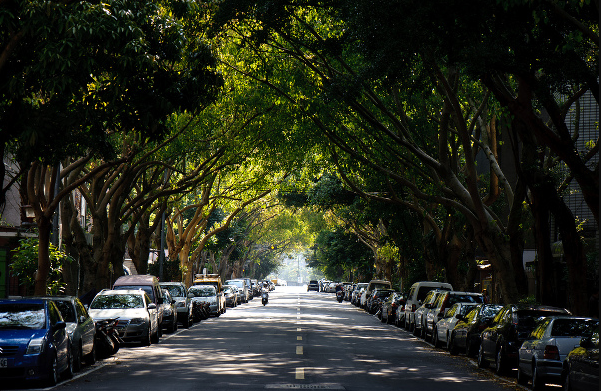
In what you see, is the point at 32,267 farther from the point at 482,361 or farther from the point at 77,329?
the point at 482,361

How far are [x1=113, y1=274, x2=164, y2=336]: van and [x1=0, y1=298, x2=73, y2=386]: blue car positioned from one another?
8995mm

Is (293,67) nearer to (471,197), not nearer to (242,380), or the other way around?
(471,197)

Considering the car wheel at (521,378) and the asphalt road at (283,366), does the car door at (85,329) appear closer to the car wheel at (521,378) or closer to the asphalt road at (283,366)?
the asphalt road at (283,366)

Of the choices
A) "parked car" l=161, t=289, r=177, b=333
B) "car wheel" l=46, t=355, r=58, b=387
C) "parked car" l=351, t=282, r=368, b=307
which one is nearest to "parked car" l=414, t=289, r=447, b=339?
"parked car" l=161, t=289, r=177, b=333

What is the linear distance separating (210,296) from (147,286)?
12702 millimetres

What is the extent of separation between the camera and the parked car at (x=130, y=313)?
20938mm

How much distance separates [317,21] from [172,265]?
24867mm

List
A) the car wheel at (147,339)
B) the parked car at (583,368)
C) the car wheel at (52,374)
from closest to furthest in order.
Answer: the parked car at (583,368) → the car wheel at (52,374) → the car wheel at (147,339)

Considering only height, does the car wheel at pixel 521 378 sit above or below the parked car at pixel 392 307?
Answer: below

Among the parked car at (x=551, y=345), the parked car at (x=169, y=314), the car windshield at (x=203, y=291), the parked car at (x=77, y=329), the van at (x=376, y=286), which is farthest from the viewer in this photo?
the van at (x=376, y=286)

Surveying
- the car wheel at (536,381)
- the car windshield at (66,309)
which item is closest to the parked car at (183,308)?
the car windshield at (66,309)

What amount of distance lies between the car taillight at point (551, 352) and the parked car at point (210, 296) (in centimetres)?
2545

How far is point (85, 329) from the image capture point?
54.1 feet

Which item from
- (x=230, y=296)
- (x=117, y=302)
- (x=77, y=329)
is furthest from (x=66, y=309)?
(x=230, y=296)
